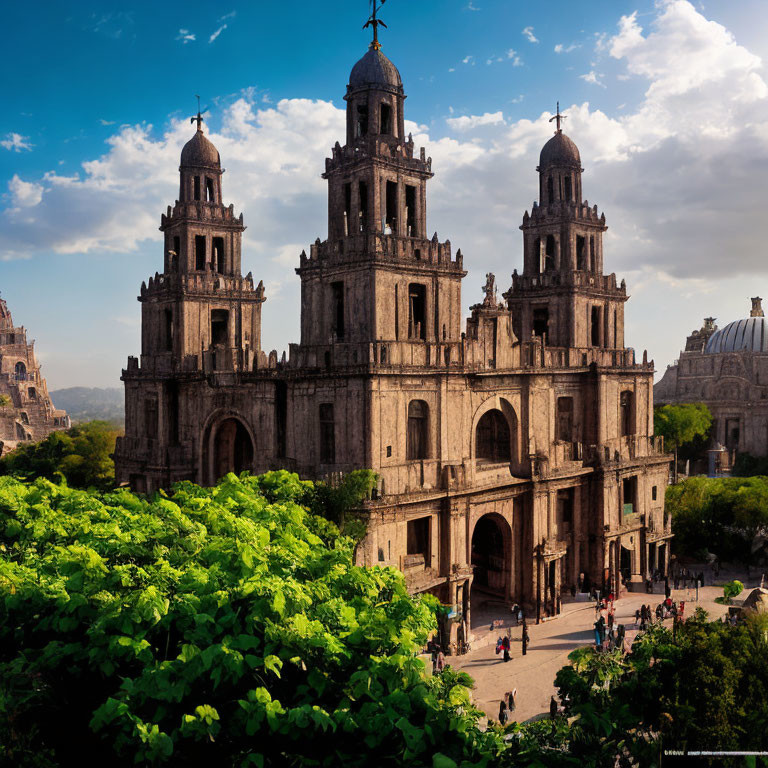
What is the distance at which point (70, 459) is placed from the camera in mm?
63875

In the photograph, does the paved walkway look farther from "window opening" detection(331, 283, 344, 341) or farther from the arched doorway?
the arched doorway

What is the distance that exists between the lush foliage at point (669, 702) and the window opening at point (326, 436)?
1791 cm

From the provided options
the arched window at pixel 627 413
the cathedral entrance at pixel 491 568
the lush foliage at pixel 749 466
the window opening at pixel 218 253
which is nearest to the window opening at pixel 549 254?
the arched window at pixel 627 413

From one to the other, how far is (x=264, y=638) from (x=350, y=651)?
1668 millimetres

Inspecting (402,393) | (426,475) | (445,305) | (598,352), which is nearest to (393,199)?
(445,305)

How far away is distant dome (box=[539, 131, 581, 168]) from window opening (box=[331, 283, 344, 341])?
19.9 meters

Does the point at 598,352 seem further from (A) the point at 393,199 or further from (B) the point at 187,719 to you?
(B) the point at 187,719

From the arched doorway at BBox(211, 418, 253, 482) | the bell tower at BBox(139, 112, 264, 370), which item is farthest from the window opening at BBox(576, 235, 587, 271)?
the arched doorway at BBox(211, 418, 253, 482)

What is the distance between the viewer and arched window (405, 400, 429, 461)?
34.5 metres

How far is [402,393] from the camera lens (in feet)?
110

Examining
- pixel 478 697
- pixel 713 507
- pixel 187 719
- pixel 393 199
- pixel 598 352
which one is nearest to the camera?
pixel 187 719

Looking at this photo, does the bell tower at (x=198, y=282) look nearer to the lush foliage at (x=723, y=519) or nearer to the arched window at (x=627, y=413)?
the arched window at (x=627, y=413)

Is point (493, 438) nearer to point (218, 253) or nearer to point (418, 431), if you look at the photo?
point (418, 431)

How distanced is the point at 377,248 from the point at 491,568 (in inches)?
755
